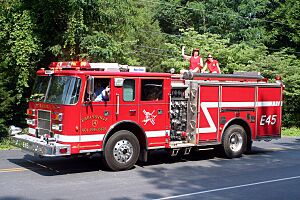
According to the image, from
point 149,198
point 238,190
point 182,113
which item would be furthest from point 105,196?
point 182,113

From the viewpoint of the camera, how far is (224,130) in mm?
13242

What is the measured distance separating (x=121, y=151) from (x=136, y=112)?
1.04 meters

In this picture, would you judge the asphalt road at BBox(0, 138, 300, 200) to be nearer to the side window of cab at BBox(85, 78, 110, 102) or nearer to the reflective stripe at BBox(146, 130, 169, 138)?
the reflective stripe at BBox(146, 130, 169, 138)

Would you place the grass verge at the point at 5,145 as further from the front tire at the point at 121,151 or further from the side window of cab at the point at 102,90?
the side window of cab at the point at 102,90

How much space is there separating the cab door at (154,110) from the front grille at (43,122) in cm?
225

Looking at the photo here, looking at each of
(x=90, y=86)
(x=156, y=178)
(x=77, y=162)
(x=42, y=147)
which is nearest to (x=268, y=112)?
(x=156, y=178)

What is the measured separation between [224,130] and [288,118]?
1608 cm

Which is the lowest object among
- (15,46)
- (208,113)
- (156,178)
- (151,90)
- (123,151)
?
(156,178)

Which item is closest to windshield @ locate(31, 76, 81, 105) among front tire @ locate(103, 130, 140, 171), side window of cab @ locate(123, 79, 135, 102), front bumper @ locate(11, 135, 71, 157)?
front bumper @ locate(11, 135, 71, 157)

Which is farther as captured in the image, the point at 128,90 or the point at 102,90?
the point at 128,90

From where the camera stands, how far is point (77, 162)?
12.1 m

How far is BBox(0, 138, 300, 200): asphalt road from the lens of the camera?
8688mm

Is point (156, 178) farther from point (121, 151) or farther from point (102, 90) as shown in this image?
point (102, 90)

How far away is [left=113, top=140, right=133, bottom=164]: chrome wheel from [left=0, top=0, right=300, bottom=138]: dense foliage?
7262mm
